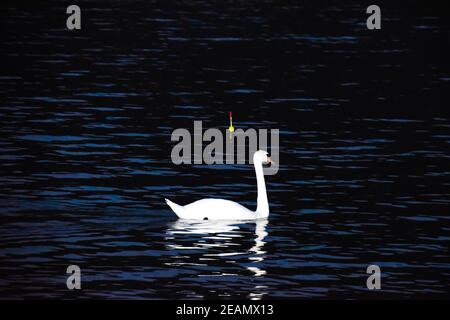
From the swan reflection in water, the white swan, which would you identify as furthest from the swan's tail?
the swan reflection in water

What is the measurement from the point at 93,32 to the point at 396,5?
25.6 metres

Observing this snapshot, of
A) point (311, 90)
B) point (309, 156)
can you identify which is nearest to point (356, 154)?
point (309, 156)

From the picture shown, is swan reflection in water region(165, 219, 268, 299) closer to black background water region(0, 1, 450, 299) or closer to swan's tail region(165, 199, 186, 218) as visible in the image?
black background water region(0, 1, 450, 299)

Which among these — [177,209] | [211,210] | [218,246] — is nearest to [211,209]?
[211,210]

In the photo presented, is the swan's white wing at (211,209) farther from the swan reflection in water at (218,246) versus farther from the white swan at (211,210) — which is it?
the swan reflection in water at (218,246)

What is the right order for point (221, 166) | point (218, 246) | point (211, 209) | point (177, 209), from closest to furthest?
point (218, 246)
point (177, 209)
point (211, 209)
point (221, 166)

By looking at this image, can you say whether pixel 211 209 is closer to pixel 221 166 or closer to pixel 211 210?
pixel 211 210

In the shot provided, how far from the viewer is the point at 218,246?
87.7 ft

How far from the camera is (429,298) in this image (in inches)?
909

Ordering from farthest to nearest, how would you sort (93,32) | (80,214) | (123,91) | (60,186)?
(93,32) < (123,91) < (60,186) < (80,214)

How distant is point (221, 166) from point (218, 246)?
9.49 m

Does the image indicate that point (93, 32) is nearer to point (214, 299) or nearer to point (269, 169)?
point (269, 169)

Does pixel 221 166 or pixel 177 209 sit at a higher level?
pixel 221 166

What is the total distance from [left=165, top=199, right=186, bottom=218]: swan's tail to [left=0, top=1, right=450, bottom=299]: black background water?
0.29 m
